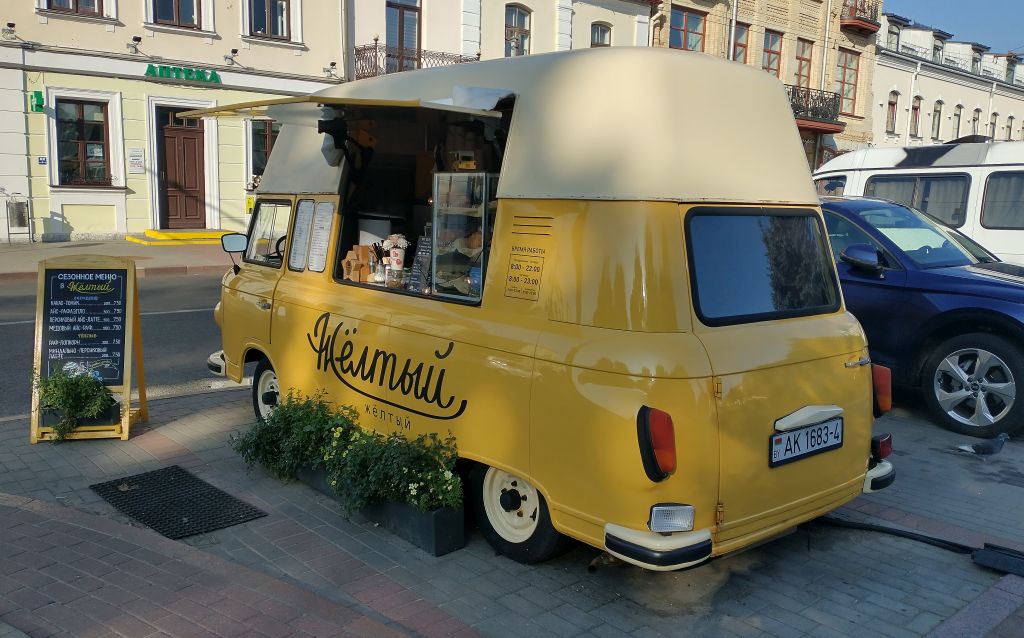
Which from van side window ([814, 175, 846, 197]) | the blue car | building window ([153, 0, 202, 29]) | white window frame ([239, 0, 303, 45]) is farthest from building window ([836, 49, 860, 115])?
the blue car

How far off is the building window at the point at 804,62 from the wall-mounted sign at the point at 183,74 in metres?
24.6

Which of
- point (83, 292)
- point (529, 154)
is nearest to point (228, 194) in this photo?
point (83, 292)

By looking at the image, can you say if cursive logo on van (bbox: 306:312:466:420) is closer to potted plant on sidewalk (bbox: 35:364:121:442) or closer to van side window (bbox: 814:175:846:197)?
potted plant on sidewalk (bbox: 35:364:121:442)

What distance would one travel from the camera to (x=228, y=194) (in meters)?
23.2

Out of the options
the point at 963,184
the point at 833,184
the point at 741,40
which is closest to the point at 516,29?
the point at 741,40

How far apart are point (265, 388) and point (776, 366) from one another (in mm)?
4100

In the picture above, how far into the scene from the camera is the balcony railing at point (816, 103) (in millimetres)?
33781

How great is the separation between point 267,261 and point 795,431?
13.7 ft

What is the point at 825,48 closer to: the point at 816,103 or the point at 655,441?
the point at 816,103

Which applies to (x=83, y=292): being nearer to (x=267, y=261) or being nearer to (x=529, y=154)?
(x=267, y=261)

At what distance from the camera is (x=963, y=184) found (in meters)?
10.4

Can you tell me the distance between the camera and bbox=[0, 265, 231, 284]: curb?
15.4m

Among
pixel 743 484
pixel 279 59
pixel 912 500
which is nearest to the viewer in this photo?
pixel 743 484

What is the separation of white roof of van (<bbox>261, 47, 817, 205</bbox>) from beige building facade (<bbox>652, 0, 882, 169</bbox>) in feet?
94.3
